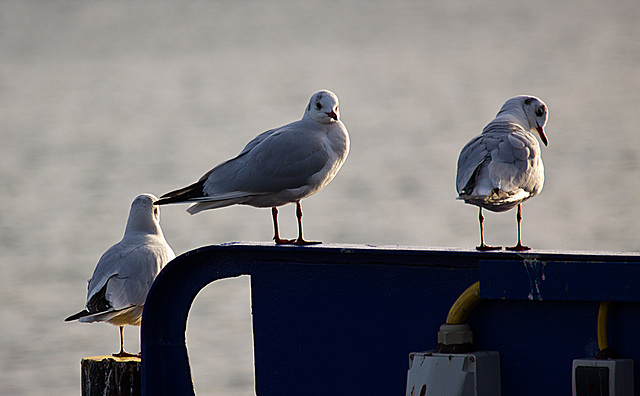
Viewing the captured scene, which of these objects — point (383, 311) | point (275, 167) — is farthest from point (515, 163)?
point (383, 311)

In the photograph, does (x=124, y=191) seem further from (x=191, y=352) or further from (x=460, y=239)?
(x=191, y=352)

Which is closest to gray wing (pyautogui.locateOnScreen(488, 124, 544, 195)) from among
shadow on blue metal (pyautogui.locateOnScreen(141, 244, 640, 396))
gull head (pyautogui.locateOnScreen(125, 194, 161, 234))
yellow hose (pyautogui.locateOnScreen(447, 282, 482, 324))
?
shadow on blue metal (pyautogui.locateOnScreen(141, 244, 640, 396))

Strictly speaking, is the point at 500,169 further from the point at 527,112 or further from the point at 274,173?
the point at 274,173

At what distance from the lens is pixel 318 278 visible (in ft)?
13.9

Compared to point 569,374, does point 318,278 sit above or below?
above

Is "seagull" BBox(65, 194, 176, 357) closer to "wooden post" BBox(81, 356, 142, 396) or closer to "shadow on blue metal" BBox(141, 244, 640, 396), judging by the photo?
"wooden post" BBox(81, 356, 142, 396)

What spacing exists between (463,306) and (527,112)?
2.59 m

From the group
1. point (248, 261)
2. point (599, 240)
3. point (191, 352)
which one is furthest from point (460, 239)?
point (248, 261)

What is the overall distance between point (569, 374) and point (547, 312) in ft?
0.68

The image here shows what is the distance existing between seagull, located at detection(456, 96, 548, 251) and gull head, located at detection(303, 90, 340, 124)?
0.66m

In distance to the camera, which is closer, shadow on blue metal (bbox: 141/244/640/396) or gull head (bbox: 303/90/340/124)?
shadow on blue metal (bbox: 141/244/640/396)

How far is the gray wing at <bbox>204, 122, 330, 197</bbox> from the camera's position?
5.39m

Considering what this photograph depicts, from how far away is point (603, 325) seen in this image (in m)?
3.42

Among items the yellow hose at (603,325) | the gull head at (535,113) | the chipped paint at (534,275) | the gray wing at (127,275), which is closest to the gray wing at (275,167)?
the gray wing at (127,275)
